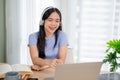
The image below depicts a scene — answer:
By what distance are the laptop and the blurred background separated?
63.5 inches

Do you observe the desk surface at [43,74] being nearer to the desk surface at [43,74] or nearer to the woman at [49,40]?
the desk surface at [43,74]

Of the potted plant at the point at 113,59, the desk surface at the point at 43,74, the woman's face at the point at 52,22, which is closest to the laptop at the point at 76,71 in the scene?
the potted plant at the point at 113,59

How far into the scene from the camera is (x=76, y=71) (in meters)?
1.33

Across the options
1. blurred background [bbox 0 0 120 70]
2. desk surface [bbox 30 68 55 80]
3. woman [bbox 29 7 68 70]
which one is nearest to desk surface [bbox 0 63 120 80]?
desk surface [bbox 30 68 55 80]

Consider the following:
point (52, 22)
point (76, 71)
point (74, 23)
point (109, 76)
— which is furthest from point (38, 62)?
point (74, 23)

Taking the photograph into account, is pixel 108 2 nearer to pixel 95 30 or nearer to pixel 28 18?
pixel 95 30

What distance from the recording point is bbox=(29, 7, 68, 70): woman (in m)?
2.27

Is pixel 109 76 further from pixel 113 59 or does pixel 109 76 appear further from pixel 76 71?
pixel 76 71

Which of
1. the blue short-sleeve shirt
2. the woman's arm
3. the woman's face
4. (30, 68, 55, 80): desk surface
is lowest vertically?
(30, 68, 55, 80): desk surface

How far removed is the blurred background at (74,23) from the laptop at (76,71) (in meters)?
1.61

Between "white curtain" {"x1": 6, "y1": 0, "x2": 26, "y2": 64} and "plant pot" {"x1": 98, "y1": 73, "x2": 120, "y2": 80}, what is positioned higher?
"white curtain" {"x1": 6, "y1": 0, "x2": 26, "y2": 64}

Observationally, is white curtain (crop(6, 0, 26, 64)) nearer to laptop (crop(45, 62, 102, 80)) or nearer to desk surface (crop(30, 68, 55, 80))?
desk surface (crop(30, 68, 55, 80))

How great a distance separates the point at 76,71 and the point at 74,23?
5.50ft

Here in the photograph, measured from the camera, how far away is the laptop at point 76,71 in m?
1.30
